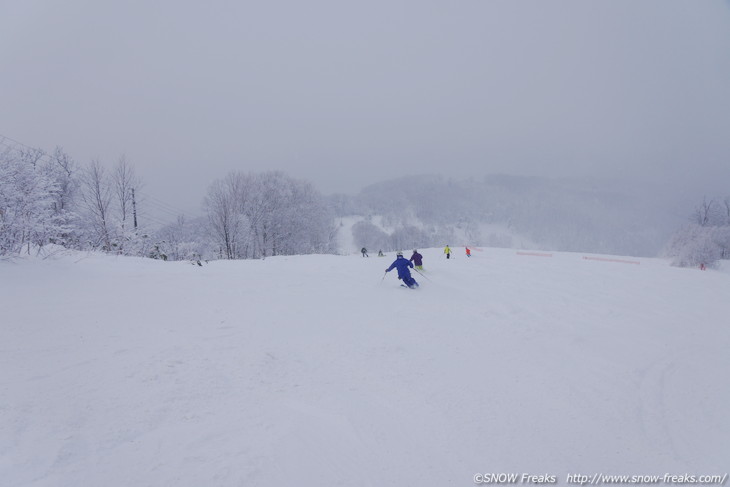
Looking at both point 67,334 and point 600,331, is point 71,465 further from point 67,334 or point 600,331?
point 600,331

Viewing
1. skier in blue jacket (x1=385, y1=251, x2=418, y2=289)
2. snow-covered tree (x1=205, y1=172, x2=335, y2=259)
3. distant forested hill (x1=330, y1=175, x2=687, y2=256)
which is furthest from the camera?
distant forested hill (x1=330, y1=175, x2=687, y2=256)

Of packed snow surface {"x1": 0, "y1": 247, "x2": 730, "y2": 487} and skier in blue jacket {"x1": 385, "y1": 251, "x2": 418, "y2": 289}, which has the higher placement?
skier in blue jacket {"x1": 385, "y1": 251, "x2": 418, "y2": 289}

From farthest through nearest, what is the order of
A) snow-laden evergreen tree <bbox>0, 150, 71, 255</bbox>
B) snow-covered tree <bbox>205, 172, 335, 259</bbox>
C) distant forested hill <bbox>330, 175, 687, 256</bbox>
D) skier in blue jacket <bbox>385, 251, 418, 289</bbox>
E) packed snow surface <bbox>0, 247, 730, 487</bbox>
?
distant forested hill <bbox>330, 175, 687, 256</bbox> < snow-covered tree <bbox>205, 172, 335, 259</bbox> < skier in blue jacket <bbox>385, 251, 418, 289</bbox> < snow-laden evergreen tree <bbox>0, 150, 71, 255</bbox> < packed snow surface <bbox>0, 247, 730, 487</bbox>

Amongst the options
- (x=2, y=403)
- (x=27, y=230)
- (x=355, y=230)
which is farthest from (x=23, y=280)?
(x=355, y=230)

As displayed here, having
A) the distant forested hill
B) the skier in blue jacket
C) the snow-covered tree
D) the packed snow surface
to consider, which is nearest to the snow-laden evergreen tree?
the packed snow surface

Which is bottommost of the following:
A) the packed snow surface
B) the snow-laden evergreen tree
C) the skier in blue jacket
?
the packed snow surface

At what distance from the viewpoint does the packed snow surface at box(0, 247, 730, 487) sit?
3488 mm

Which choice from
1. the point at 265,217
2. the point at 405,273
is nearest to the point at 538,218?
the point at 265,217

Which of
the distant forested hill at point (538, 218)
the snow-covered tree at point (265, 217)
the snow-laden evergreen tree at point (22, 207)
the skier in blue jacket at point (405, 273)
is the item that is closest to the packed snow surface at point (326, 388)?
the snow-laden evergreen tree at point (22, 207)

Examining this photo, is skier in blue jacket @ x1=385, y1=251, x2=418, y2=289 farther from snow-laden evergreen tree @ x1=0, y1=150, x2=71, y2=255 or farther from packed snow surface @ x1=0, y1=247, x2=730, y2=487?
snow-laden evergreen tree @ x1=0, y1=150, x2=71, y2=255

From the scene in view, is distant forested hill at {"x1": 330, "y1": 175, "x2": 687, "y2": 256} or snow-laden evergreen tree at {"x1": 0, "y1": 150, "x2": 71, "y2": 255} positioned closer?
snow-laden evergreen tree at {"x1": 0, "y1": 150, "x2": 71, "y2": 255}

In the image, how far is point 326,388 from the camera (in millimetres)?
5078

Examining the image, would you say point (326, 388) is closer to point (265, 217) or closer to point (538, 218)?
point (265, 217)

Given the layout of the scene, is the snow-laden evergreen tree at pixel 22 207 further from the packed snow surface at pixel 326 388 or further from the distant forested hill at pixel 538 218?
the distant forested hill at pixel 538 218
